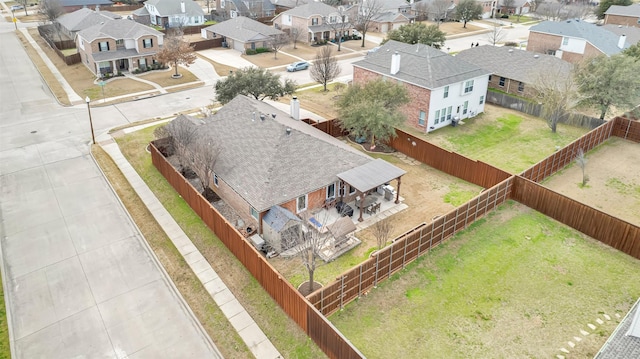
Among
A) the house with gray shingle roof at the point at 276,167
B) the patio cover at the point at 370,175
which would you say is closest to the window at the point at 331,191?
the house with gray shingle roof at the point at 276,167

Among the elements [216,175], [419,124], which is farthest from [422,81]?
[216,175]

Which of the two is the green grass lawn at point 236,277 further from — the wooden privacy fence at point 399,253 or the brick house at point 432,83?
the brick house at point 432,83

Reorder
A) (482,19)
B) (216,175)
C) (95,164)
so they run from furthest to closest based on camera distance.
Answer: (482,19), (95,164), (216,175)

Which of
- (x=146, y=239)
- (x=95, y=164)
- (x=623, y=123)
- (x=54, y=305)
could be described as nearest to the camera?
(x=54, y=305)

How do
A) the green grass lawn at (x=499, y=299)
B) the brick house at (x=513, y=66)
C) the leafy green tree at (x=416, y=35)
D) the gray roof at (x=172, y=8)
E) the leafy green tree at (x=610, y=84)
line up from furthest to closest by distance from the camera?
the gray roof at (x=172, y=8), the leafy green tree at (x=416, y=35), the brick house at (x=513, y=66), the leafy green tree at (x=610, y=84), the green grass lawn at (x=499, y=299)

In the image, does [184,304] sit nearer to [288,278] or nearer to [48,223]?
[288,278]

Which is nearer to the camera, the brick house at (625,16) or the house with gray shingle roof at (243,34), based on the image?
the house with gray shingle roof at (243,34)

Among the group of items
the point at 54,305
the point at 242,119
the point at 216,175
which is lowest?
the point at 54,305
